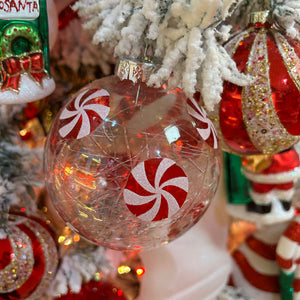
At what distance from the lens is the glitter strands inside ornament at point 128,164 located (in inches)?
16.5

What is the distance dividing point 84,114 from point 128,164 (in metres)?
0.09

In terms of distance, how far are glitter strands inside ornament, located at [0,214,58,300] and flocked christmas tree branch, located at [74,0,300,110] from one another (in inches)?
12.5

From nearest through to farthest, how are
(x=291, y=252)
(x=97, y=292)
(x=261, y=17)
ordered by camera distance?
1. (x=261, y=17)
2. (x=97, y=292)
3. (x=291, y=252)

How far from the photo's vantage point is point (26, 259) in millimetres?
542

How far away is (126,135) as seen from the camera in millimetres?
425

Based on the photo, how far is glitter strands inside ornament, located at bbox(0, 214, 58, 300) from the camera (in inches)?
21.0

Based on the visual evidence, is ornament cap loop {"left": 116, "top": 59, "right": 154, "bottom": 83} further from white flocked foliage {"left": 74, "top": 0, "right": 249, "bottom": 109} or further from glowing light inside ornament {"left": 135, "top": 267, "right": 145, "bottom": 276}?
glowing light inside ornament {"left": 135, "top": 267, "right": 145, "bottom": 276}

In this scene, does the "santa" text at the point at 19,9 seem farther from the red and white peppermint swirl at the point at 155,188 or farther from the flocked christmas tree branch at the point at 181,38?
the red and white peppermint swirl at the point at 155,188

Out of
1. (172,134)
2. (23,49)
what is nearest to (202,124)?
(172,134)

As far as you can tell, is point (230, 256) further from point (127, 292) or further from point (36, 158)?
point (36, 158)

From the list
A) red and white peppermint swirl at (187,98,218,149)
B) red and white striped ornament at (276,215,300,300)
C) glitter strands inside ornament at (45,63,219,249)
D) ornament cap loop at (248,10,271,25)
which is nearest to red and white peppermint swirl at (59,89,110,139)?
glitter strands inside ornament at (45,63,219,249)

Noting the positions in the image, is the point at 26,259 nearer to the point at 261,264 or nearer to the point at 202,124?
the point at 202,124

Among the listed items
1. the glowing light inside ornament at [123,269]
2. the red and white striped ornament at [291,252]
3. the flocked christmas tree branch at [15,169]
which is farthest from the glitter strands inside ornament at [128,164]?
the red and white striped ornament at [291,252]

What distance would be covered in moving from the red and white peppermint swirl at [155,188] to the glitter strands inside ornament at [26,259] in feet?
0.73
